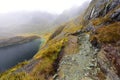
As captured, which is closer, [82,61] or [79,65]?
[79,65]

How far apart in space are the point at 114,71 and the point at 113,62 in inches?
92.9

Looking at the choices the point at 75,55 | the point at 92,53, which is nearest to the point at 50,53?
the point at 75,55

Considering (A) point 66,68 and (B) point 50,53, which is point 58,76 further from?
(B) point 50,53

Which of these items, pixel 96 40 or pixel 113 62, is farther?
pixel 96 40

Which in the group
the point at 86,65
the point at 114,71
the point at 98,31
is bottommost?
the point at 114,71

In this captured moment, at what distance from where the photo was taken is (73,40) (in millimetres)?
48125

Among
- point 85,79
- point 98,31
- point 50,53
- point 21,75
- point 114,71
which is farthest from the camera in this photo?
point 98,31

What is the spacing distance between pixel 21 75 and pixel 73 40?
1619cm

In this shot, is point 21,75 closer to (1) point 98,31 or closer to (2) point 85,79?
(2) point 85,79

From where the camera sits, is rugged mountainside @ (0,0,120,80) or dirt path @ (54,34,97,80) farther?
rugged mountainside @ (0,0,120,80)

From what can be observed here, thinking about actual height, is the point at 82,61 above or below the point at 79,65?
above

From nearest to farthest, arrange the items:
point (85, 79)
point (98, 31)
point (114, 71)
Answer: point (85, 79)
point (114, 71)
point (98, 31)

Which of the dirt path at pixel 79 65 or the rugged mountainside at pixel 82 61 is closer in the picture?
the dirt path at pixel 79 65

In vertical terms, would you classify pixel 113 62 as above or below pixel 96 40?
below
